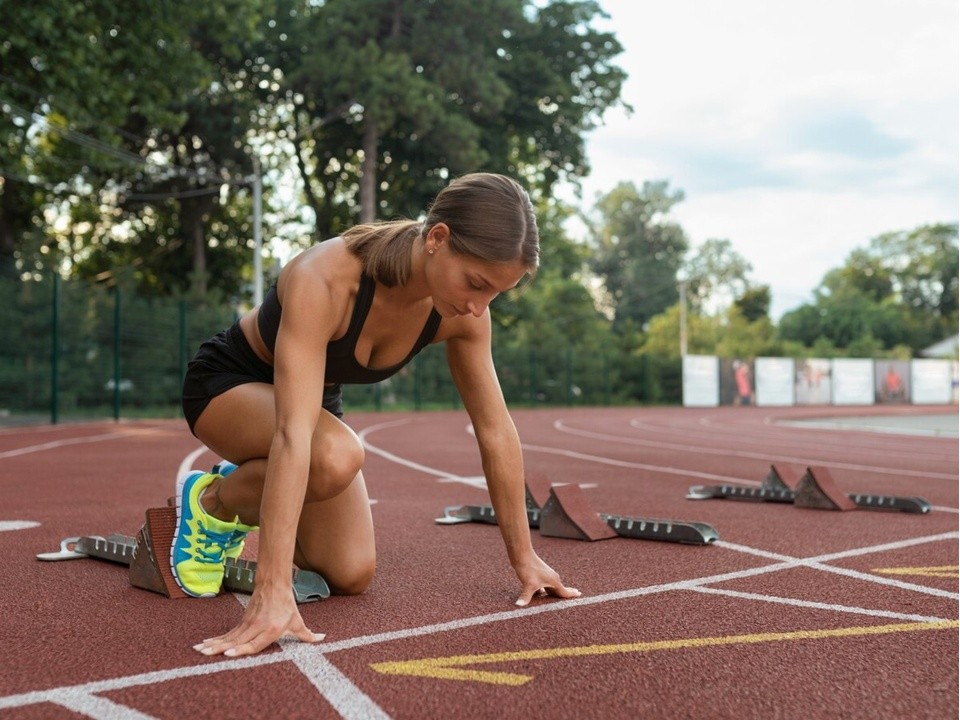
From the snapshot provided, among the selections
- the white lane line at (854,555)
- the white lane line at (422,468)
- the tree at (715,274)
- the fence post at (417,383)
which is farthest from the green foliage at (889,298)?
the white lane line at (854,555)

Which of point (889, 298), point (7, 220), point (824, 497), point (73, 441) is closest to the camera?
point (824, 497)

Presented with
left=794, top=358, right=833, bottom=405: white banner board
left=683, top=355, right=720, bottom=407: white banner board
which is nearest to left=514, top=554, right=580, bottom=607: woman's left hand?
left=683, top=355, right=720, bottom=407: white banner board

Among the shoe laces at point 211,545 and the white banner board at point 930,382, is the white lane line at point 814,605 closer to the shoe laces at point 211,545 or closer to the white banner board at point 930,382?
the shoe laces at point 211,545

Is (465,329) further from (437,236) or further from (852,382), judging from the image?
(852,382)

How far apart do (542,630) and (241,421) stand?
126 cm

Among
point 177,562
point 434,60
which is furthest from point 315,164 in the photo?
point 177,562

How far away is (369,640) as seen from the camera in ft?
9.27

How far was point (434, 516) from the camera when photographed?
18.7 feet

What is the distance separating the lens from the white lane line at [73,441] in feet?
35.2

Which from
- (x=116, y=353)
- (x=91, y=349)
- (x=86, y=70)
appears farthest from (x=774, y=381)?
(x=86, y=70)

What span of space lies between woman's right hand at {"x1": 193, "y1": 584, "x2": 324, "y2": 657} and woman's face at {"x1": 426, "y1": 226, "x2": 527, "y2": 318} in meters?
0.97

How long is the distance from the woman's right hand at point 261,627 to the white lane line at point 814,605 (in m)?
1.64

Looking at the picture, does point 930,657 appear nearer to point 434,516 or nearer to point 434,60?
point 434,516

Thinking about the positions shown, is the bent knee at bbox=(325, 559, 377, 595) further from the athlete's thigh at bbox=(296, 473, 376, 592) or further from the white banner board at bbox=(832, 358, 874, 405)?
the white banner board at bbox=(832, 358, 874, 405)
